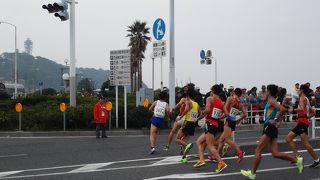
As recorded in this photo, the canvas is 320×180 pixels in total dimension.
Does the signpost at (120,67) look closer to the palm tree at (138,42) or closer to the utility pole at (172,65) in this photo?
the utility pole at (172,65)

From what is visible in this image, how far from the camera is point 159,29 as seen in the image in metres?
19.2

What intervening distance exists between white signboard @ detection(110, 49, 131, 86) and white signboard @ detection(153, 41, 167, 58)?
2919mm

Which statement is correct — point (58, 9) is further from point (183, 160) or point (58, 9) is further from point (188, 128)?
point (183, 160)

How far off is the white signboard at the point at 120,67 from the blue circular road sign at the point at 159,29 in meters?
3.19

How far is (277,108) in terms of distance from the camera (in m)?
8.64

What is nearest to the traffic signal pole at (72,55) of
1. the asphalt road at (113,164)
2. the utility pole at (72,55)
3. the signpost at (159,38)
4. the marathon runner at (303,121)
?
the utility pole at (72,55)

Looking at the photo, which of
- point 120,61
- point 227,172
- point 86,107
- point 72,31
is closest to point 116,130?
point 86,107

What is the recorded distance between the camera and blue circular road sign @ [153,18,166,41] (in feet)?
62.1

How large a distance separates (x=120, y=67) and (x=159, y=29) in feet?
12.8

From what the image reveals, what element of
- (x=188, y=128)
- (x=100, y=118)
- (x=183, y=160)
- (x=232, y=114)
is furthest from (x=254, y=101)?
(x=183, y=160)

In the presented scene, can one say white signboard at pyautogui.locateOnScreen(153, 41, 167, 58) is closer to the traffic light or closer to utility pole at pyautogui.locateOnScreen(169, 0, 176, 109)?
utility pole at pyautogui.locateOnScreen(169, 0, 176, 109)

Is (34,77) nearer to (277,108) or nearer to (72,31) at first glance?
(72,31)

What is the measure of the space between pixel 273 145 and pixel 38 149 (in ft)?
27.5

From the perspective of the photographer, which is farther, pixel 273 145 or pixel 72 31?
pixel 72 31
